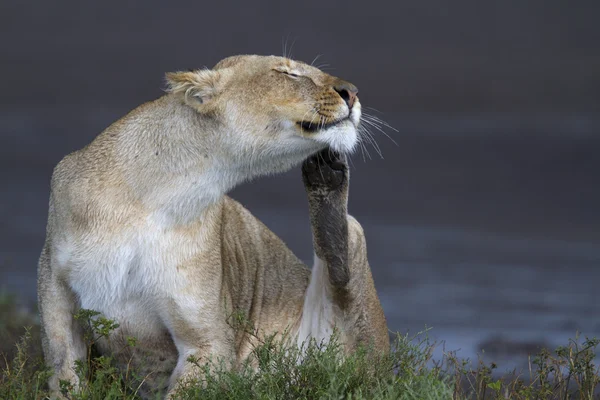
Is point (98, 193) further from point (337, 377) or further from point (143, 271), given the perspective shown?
point (337, 377)

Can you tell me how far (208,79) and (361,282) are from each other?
68.3 inches

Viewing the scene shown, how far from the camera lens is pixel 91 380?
599 centimetres

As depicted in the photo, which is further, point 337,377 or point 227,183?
point 227,183

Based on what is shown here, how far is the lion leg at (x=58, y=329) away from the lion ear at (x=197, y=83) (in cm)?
128

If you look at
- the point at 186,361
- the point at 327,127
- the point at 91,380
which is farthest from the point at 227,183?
the point at 91,380

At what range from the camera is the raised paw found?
226 inches

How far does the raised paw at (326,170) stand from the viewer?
18.8ft

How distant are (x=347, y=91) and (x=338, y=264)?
3.92 feet

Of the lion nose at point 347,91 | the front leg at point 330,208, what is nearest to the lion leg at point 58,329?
the front leg at point 330,208

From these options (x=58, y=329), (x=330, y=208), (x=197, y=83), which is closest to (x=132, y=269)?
(x=58, y=329)

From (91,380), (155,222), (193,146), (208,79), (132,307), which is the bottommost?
(91,380)

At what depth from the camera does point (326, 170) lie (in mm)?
5727

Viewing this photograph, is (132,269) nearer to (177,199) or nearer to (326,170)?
(177,199)

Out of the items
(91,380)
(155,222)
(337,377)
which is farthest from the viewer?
(91,380)
